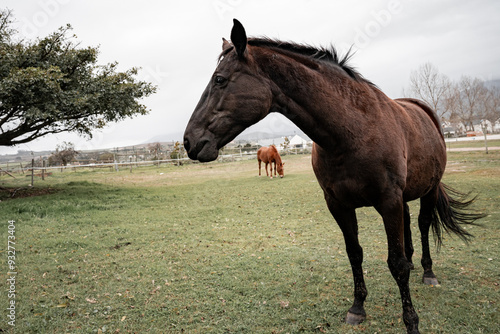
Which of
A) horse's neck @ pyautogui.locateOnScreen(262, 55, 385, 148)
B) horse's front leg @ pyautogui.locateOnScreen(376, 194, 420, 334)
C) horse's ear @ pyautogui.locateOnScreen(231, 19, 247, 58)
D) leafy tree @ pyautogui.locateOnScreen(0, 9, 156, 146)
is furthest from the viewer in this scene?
leafy tree @ pyautogui.locateOnScreen(0, 9, 156, 146)

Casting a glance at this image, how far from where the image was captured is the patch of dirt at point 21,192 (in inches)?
454

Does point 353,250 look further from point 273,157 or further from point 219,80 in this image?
point 273,157

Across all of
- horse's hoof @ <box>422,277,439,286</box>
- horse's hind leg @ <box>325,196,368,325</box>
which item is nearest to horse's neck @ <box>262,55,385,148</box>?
horse's hind leg @ <box>325,196,368,325</box>

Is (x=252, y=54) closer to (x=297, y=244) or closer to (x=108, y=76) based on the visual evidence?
(x=297, y=244)

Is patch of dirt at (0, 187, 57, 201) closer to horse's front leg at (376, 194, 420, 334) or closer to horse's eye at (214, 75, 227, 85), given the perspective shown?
horse's eye at (214, 75, 227, 85)

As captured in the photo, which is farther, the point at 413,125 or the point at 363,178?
the point at 413,125

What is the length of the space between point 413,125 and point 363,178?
1.18 metres

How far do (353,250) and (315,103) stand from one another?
166 centimetres

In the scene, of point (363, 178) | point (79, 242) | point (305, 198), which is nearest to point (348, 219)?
point (363, 178)

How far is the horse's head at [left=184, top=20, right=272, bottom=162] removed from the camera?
225 centimetres

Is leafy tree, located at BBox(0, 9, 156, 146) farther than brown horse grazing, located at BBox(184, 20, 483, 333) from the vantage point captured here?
Yes

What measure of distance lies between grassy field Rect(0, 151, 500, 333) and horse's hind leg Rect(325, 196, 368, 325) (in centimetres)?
11

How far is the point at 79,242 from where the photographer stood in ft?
20.0

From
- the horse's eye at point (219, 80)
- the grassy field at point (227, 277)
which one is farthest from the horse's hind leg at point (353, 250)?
the horse's eye at point (219, 80)
